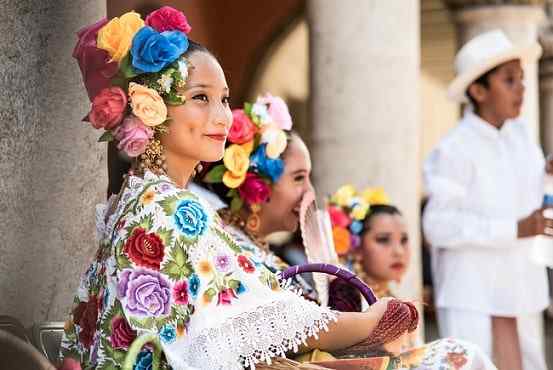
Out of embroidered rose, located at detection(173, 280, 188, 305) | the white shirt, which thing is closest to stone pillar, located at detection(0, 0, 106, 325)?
embroidered rose, located at detection(173, 280, 188, 305)

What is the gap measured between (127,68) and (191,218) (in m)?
0.53

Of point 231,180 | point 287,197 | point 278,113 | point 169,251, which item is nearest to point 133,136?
point 169,251

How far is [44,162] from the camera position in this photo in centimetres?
412

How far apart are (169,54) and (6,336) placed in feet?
2.89

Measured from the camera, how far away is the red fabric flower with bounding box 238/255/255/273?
3422 mm

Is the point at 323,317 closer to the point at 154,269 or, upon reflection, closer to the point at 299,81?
the point at 154,269

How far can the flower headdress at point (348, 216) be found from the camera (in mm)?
6102

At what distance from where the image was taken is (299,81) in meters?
14.6

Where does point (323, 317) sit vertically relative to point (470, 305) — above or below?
above

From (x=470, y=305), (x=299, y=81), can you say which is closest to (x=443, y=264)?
(x=470, y=305)

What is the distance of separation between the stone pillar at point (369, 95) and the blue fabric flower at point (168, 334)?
3.69 metres

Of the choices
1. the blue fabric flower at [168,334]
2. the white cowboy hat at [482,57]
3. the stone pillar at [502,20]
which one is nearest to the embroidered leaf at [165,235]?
the blue fabric flower at [168,334]

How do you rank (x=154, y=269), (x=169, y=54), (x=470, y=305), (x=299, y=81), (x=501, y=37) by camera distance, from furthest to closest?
(x=299, y=81) < (x=501, y=37) < (x=470, y=305) < (x=169, y=54) < (x=154, y=269)

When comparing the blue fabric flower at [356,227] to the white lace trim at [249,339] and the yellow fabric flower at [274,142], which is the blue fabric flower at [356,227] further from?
the white lace trim at [249,339]
